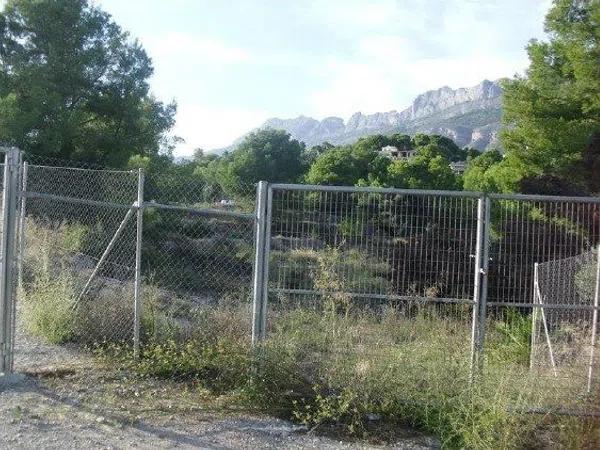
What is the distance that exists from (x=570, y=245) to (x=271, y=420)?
315 centimetres

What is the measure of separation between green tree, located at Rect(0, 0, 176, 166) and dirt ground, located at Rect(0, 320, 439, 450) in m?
16.8

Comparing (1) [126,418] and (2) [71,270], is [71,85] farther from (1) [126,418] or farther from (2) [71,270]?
(1) [126,418]

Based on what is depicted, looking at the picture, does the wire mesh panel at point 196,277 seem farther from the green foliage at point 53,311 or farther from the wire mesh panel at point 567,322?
the wire mesh panel at point 567,322

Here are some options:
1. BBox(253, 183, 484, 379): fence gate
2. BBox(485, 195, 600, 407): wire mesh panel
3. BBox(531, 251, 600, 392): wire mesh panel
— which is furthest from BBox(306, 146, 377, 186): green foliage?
BBox(253, 183, 484, 379): fence gate

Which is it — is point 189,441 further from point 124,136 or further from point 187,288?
point 124,136

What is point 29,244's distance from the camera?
35.7 feet

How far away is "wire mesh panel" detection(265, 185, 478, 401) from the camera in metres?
6.53

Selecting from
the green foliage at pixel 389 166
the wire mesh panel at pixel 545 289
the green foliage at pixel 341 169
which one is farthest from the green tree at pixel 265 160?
the wire mesh panel at pixel 545 289

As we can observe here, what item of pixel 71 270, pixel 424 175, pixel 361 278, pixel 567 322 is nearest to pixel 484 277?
pixel 361 278

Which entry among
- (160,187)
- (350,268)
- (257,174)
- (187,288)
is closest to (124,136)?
(160,187)

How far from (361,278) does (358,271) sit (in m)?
0.07

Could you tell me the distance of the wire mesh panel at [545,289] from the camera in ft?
20.6

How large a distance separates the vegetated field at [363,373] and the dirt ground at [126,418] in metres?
0.07

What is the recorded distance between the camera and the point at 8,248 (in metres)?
6.54
